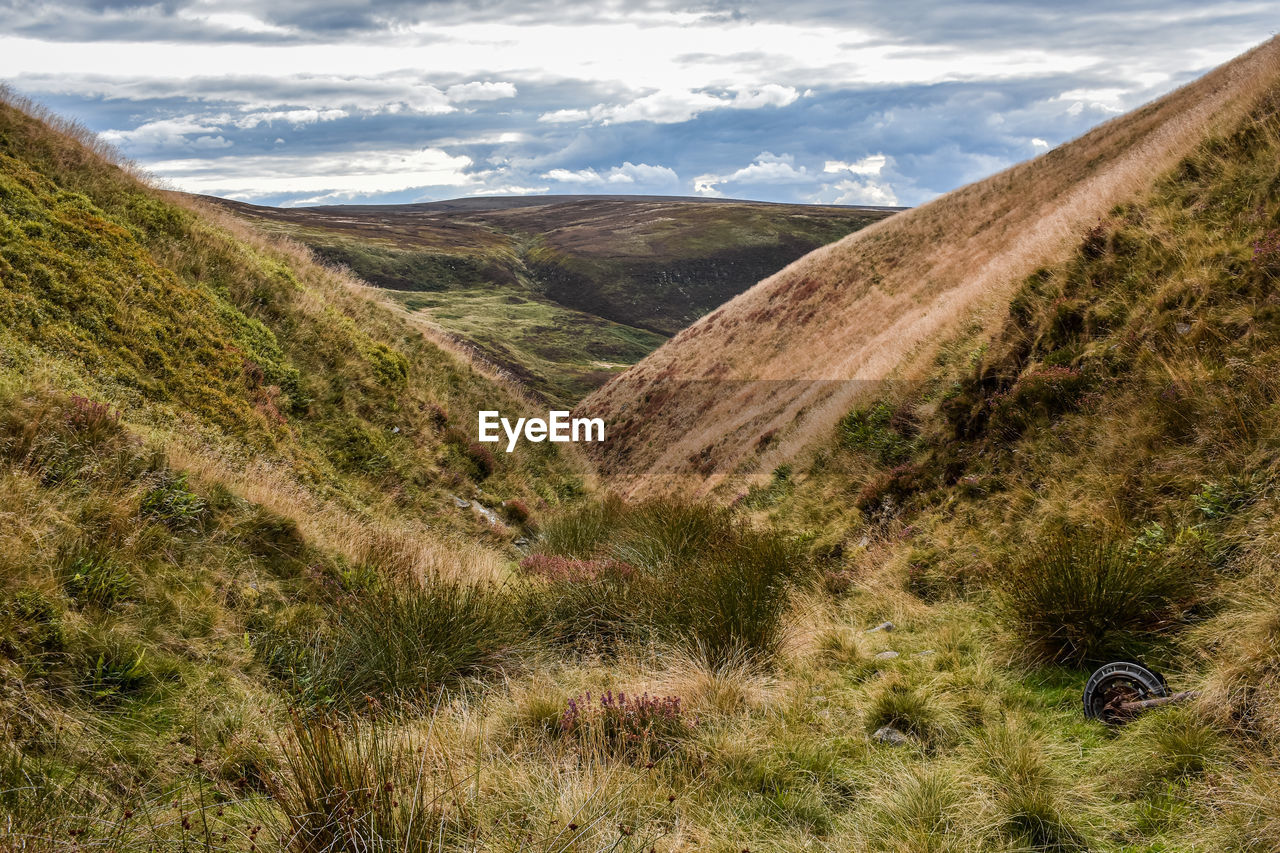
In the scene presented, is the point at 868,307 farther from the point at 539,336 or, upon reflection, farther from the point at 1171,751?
the point at 539,336

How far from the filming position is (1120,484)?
683cm

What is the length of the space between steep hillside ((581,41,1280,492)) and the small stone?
9.11 m

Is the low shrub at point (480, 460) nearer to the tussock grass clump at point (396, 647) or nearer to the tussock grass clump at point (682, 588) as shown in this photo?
the tussock grass clump at point (682, 588)

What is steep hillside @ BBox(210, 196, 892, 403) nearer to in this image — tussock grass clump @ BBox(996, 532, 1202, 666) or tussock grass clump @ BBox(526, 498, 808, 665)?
tussock grass clump @ BBox(526, 498, 808, 665)

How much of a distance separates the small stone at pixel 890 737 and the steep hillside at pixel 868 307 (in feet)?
29.9

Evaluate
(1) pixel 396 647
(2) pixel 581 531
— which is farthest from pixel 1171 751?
(2) pixel 581 531

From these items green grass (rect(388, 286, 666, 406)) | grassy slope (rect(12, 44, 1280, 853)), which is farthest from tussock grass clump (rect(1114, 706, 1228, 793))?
green grass (rect(388, 286, 666, 406))

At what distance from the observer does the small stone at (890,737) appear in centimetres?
502

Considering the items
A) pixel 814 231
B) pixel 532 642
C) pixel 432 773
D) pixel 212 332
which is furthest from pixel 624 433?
pixel 814 231

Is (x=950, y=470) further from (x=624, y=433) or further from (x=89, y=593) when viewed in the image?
(x=624, y=433)

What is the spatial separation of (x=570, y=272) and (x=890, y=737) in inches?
6581

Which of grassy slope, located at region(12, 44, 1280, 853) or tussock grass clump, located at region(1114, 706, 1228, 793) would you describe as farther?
tussock grass clump, located at region(1114, 706, 1228, 793)

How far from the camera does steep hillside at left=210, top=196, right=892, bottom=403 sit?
118m

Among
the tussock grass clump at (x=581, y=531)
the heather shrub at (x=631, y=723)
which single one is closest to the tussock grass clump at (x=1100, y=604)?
the heather shrub at (x=631, y=723)
